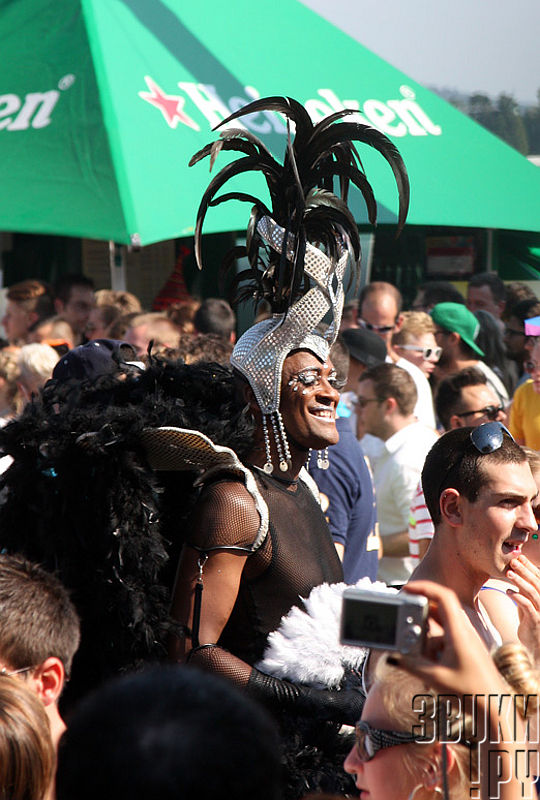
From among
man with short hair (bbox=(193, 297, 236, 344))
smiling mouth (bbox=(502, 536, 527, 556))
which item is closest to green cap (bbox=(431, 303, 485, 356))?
man with short hair (bbox=(193, 297, 236, 344))

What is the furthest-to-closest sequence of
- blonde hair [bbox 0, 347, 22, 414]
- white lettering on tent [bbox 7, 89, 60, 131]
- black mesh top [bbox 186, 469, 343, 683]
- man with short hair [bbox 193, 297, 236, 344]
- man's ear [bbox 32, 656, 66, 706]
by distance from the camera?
1. white lettering on tent [bbox 7, 89, 60, 131]
2. man with short hair [bbox 193, 297, 236, 344]
3. blonde hair [bbox 0, 347, 22, 414]
4. black mesh top [bbox 186, 469, 343, 683]
5. man's ear [bbox 32, 656, 66, 706]

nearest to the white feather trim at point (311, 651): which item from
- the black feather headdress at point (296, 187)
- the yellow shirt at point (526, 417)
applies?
the black feather headdress at point (296, 187)

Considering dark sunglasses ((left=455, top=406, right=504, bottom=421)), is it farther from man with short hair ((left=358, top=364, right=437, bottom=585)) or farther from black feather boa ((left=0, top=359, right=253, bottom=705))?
black feather boa ((left=0, top=359, right=253, bottom=705))

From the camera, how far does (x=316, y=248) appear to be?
310cm

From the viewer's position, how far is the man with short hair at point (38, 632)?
2322mm

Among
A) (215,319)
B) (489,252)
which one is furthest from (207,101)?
(489,252)

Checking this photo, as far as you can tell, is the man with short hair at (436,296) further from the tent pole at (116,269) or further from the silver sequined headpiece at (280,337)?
the silver sequined headpiece at (280,337)

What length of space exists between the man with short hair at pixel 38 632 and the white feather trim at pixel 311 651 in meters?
0.58

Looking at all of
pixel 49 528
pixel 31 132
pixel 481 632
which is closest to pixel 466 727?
pixel 481 632

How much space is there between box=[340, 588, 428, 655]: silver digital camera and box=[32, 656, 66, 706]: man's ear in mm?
1218

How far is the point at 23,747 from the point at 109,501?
3.05 ft

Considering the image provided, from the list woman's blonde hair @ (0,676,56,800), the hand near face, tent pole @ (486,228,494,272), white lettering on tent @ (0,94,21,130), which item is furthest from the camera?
tent pole @ (486,228,494,272)

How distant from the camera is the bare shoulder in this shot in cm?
269

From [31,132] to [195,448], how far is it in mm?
4947
